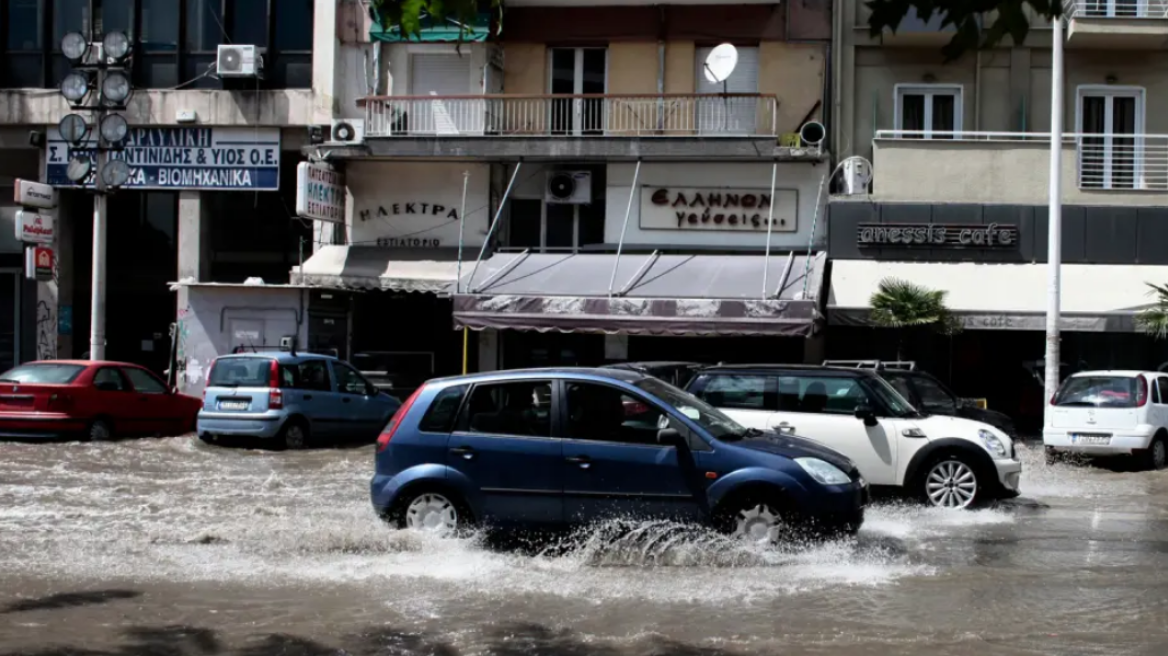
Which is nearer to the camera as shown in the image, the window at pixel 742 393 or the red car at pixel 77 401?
the window at pixel 742 393

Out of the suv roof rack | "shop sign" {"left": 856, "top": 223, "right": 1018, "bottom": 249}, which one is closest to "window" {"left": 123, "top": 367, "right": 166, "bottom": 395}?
the suv roof rack

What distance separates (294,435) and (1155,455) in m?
12.5

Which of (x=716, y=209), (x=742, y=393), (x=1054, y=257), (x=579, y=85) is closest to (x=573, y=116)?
(x=579, y=85)

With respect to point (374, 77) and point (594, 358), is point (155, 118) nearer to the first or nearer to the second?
point (374, 77)

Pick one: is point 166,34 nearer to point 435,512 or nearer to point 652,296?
point 652,296

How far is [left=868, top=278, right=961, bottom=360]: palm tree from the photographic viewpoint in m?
21.6

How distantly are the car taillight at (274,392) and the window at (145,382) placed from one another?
2.73 m

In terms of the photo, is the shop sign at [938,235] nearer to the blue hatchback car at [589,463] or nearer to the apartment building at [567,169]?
the apartment building at [567,169]

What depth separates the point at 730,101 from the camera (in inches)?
968

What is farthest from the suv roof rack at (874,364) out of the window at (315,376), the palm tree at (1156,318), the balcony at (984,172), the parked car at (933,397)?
the window at (315,376)

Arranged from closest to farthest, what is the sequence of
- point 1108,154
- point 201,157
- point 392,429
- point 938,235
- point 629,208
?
point 392,429, point 938,235, point 1108,154, point 629,208, point 201,157

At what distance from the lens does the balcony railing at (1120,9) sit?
76.2 feet

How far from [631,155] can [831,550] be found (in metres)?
15.4

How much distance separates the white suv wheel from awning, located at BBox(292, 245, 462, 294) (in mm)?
13092
